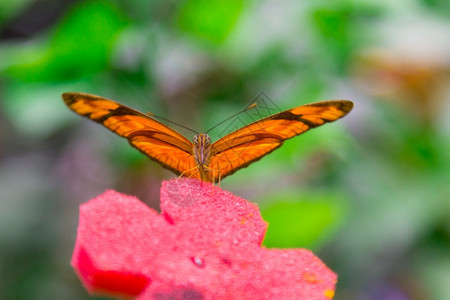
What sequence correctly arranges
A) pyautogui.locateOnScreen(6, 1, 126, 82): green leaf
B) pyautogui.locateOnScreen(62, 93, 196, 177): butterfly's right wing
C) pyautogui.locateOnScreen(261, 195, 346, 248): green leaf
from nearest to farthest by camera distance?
pyautogui.locateOnScreen(62, 93, 196, 177): butterfly's right wing < pyautogui.locateOnScreen(261, 195, 346, 248): green leaf < pyautogui.locateOnScreen(6, 1, 126, 82): green leaf

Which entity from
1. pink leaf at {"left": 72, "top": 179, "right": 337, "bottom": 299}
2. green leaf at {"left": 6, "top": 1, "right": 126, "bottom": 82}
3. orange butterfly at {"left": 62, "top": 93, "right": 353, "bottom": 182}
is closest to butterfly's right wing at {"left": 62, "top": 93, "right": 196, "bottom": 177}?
orange butterfly at {"left": 62, "top": 93, "right": 353, "bottom": 182}

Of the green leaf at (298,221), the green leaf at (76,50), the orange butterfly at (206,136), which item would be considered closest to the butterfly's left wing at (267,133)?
the orange butterfly at (206,136)

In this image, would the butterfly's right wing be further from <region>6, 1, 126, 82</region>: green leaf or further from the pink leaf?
<region>6, 1, 126, 82</region>: green leaf

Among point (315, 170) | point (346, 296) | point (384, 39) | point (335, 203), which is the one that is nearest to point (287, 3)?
point (384, 39)

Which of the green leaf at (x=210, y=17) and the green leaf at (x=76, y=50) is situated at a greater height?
the green leaf at (x=210, y=17)

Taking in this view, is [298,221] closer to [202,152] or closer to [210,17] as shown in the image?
[202,152]

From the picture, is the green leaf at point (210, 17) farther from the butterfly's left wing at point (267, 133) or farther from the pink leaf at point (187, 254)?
the pink leaf at point (187, 254)
